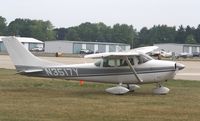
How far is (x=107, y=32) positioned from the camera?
186000mm

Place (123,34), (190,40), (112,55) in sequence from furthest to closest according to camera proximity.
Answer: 1. (123,34)
2. (190,40)
3. (112,55)

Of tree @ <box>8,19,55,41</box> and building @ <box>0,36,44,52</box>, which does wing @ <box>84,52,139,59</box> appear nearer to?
building @ <box>0,36,44,52</box>

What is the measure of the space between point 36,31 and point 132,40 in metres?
36.6

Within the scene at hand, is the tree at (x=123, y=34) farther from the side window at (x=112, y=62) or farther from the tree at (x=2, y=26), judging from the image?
the side window at (x=112, y=62)

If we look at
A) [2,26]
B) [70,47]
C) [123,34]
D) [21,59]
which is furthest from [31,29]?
[21,59]

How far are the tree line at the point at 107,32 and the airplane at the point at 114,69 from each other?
14691 cm

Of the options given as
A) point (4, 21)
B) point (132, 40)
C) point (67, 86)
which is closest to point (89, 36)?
point (132, 40)

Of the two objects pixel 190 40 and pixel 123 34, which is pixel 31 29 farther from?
pixel 190 40

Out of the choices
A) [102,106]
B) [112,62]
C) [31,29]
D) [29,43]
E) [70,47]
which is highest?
[31,29]

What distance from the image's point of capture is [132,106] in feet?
47.9

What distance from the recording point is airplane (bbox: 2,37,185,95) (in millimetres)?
19141

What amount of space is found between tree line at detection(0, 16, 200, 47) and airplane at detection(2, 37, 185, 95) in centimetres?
14691

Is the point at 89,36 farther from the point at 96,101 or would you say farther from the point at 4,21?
the point at 96,101

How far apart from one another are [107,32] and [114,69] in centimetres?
16696
